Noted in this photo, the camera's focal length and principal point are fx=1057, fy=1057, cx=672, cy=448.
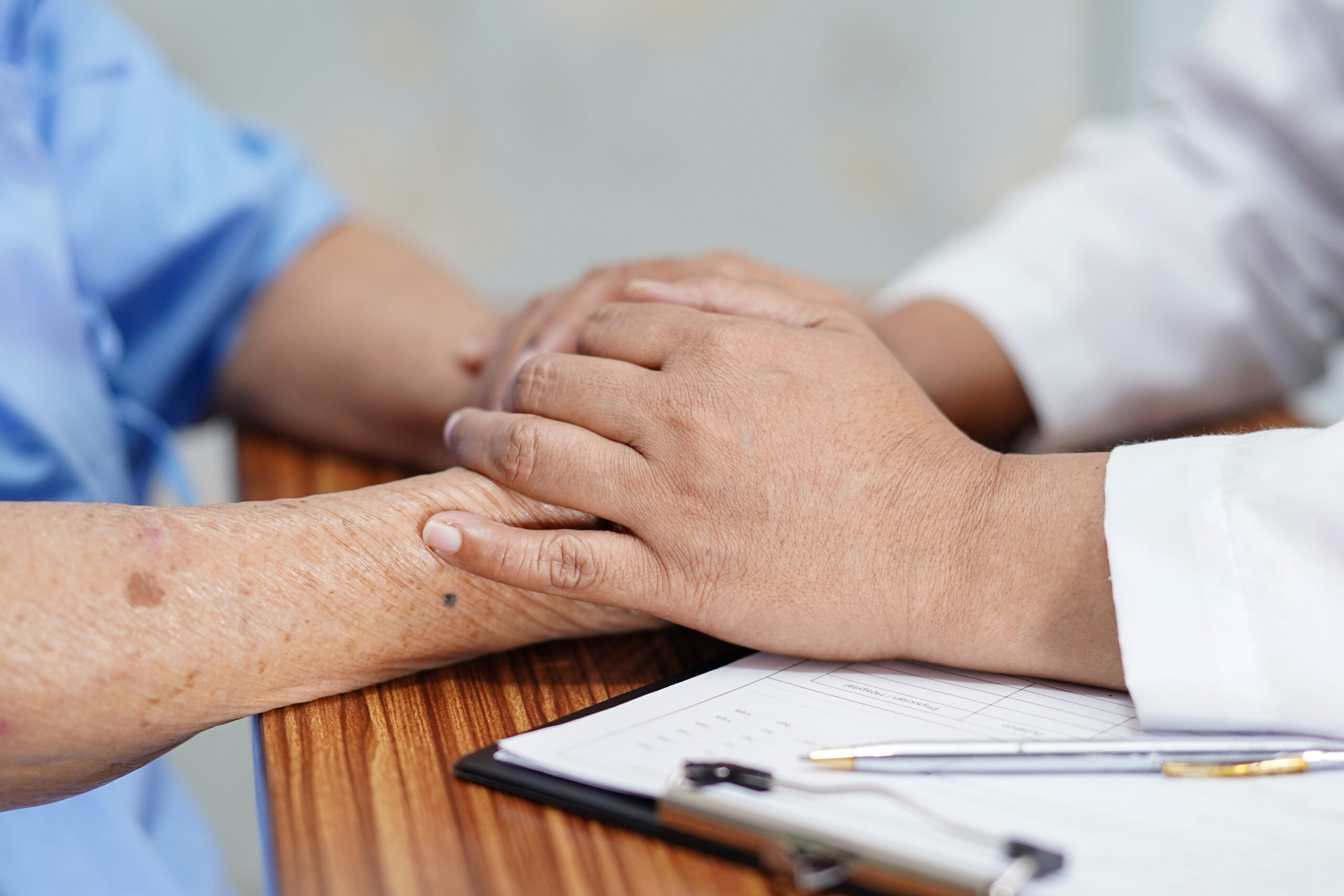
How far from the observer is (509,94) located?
171 cm

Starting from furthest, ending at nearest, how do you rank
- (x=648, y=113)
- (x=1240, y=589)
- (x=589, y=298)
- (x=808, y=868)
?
(x=648, y=113), (x=589, y=298), (x=1240, y=589), (x=808, y=868)

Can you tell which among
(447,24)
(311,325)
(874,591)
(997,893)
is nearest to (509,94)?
(447,24)

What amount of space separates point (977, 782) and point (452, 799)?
0.63 ft

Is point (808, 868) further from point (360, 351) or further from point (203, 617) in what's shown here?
point (360, 351)

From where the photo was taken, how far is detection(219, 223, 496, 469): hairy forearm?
84 centimetres

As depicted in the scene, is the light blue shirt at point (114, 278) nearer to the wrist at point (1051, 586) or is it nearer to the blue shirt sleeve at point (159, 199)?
the blue shirt sleeve at point (159, 199)

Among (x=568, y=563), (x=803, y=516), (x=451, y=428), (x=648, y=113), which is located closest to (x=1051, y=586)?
(x=803, y=516)

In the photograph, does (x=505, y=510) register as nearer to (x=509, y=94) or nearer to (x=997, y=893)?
(x=997, y=893)

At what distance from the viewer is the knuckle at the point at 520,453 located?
527 millimetres

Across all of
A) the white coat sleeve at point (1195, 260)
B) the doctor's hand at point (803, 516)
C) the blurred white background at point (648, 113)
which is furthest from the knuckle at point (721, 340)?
the blurred white background at point (648, 113)

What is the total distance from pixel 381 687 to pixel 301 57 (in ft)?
4.71

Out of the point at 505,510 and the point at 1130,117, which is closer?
the point at 505,510

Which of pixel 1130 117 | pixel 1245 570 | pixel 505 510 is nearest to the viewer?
pixel 1245 570

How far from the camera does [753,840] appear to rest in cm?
34
